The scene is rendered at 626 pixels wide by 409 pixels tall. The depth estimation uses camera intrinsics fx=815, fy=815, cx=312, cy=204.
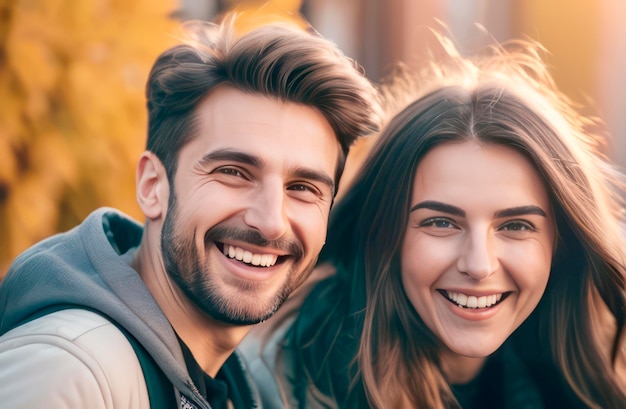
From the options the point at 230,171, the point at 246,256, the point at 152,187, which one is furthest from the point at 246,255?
the point at 152,187

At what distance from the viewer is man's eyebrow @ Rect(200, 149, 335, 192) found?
252 centimetres

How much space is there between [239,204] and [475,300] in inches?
33.4

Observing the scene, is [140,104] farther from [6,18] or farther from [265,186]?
[265,186]

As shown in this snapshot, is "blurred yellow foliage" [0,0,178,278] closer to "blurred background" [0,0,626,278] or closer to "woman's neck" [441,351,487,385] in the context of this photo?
"blurred background" [0,0,626,278]

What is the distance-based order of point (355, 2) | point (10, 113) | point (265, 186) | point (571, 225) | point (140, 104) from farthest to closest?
point (355, 2) → point (140, 104) → point (10, 113) → point (571, 225) → point (265, 186)

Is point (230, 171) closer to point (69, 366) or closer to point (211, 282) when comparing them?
point (211, 282)

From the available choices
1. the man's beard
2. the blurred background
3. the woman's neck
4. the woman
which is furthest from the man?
the blurred background

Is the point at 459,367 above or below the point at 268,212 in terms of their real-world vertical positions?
below

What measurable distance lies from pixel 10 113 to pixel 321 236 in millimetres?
1579

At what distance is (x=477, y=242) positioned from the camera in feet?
8.58

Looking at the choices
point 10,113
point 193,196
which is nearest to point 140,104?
point 10,113

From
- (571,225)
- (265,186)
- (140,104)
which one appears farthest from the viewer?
(140,104)

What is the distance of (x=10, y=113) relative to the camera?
11.2 feet

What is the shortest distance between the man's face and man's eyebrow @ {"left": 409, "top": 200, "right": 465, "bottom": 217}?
0.37 meters
